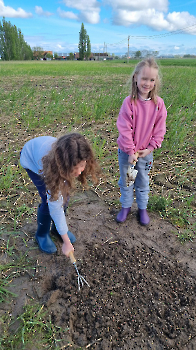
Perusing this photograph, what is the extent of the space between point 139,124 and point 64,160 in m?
0.96

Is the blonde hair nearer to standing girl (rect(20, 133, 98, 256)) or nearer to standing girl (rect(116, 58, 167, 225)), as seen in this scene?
standing girl (rect(116, 58, 167, 225))

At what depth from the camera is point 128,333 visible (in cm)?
160

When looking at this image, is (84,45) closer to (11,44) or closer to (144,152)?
(11,44)

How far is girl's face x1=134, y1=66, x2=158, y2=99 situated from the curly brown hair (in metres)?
0.86

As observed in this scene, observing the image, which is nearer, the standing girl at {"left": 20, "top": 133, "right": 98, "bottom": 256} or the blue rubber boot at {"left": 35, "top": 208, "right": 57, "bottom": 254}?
the standing girl at {"left": 20, "top": 133, "right": 98, "bottom": 256}

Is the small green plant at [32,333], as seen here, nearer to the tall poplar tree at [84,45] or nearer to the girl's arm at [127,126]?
the girl's arm at [127,126]

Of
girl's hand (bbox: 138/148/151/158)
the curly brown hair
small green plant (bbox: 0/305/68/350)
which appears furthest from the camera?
girl's hand (bbox: 138/148/151/158)

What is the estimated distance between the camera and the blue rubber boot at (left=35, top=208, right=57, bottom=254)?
2.09 meters

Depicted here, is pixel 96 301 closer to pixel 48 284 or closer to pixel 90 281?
pixel 90 281

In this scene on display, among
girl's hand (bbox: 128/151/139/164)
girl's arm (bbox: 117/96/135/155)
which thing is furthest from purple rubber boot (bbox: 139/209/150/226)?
girl's arm (bbox: 117/96/135/155)

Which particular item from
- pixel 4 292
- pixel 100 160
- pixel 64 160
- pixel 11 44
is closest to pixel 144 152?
pixel 64 160

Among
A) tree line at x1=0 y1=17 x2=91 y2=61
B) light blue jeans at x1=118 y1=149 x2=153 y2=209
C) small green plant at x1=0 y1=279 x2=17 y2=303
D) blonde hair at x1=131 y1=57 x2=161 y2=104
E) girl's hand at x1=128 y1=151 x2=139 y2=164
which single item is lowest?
small green plant at x1=0 y1=279 x2=17 y2=303

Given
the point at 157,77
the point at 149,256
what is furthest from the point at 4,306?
the point at 157,77

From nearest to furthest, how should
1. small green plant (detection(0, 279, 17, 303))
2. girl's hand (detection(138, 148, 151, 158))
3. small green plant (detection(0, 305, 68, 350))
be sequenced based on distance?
small green plant (detection(0, 305, 68, 350)) < small green plant (detection(0, 279, 17, 303)) < girl's hand (detection(138, 148, 151, 158))
